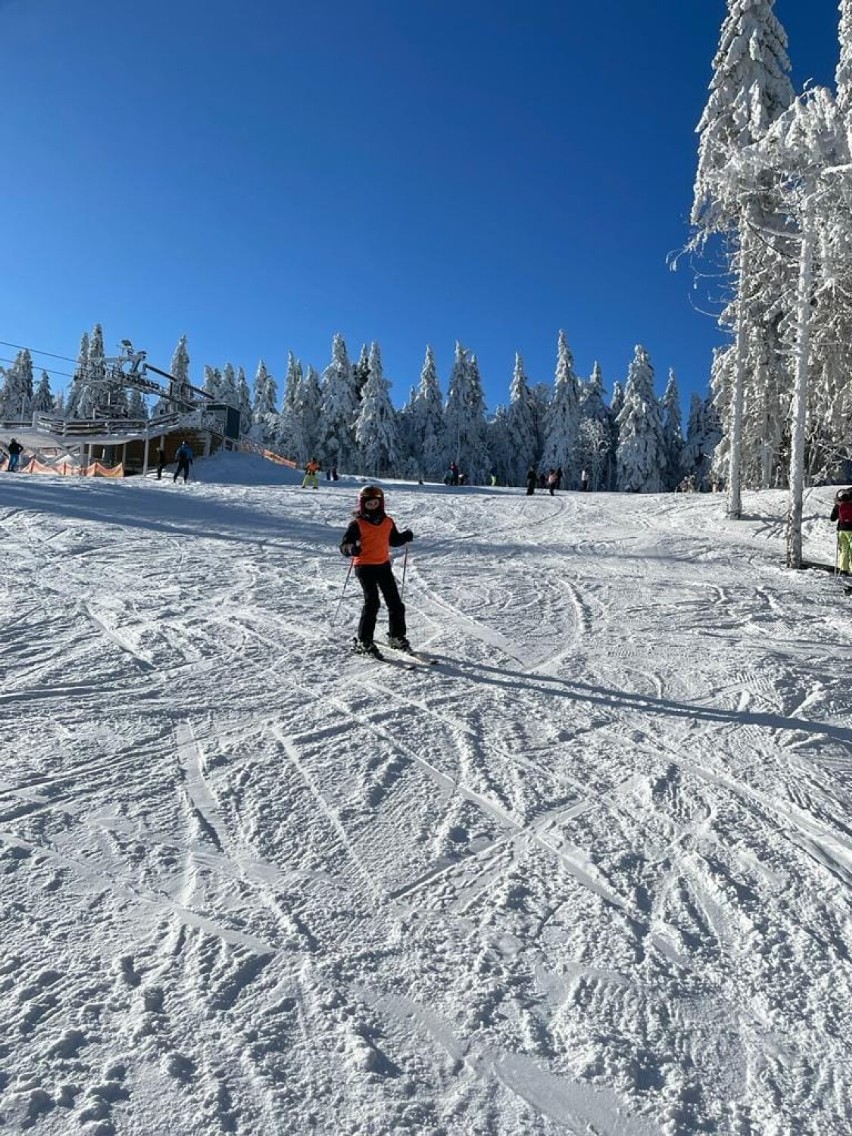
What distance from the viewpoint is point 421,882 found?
320 centimetres

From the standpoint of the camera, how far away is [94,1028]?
228 centimetres

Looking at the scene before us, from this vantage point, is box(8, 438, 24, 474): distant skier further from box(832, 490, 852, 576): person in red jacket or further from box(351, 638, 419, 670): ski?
box(832, 490, 852, 576): person in red jacket

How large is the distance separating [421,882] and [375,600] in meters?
3.99

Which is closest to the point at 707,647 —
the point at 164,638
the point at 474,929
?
the point at 474,929

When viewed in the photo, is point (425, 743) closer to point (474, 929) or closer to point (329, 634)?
point (474, 929)

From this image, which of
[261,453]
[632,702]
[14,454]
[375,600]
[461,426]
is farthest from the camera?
[461,426]

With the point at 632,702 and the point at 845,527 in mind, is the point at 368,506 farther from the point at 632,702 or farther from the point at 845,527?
the point at 845,527

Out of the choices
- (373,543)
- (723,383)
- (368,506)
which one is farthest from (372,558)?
(723,383)

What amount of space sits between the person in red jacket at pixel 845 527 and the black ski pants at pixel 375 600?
8.24 meters

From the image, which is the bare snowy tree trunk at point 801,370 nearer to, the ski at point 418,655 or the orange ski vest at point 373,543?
the ski at point 418,655

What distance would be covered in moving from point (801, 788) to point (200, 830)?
3.72 m

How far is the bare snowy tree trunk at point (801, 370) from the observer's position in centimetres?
1251

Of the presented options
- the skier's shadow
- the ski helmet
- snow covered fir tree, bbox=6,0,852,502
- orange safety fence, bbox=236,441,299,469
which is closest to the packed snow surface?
the skier's shadow

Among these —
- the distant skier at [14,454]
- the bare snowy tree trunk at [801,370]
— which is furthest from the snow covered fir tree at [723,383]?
the distant skier at [14,454]
